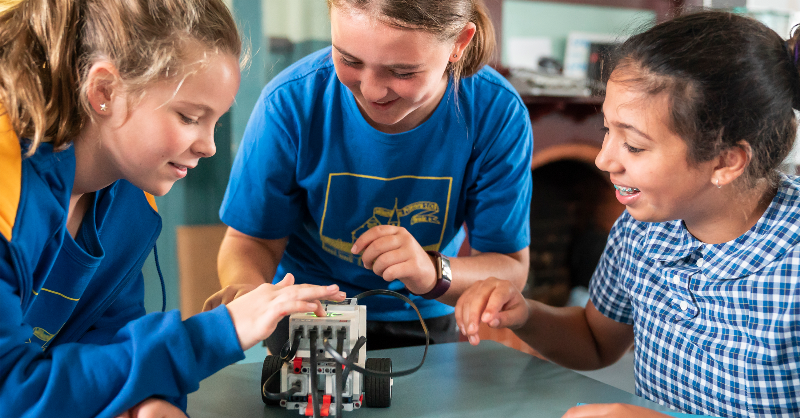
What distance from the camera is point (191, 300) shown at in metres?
2.48

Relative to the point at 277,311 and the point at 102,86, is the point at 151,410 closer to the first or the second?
the point at 277,311

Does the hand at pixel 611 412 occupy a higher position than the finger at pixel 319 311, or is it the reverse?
the finger at pixel 319 311

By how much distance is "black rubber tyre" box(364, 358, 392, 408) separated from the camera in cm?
84

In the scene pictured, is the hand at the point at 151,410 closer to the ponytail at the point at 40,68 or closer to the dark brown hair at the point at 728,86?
the ponytail at the point at 40,68

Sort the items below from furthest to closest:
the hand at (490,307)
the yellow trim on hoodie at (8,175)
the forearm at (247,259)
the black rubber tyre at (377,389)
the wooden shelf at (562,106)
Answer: the wooden shelf at (562,106) < the forearm at (247,259) < the hand at (490,307) < the black rubber tyre at (377,389) < the yellow trim on hoodie at (8,175)

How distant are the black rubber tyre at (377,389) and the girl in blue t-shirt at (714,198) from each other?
0.17 meters

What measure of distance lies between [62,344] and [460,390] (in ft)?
1.76

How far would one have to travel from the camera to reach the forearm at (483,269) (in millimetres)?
1157

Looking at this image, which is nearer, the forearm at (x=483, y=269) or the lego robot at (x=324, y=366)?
the lego robot at (x=324, y=366)

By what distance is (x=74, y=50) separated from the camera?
73cm

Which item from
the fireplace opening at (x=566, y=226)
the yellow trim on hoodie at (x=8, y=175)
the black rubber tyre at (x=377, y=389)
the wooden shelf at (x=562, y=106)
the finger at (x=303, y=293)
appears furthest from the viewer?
the fireplace opening at (x=566, y=226)

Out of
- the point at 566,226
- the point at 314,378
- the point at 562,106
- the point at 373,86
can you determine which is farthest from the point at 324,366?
the point at 566,226

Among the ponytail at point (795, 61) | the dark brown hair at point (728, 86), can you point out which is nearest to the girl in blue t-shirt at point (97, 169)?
the dark brown hair at point (728, 86)

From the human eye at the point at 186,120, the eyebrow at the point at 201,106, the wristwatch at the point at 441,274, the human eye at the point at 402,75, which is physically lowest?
the wristwatch at the point at 441,274
